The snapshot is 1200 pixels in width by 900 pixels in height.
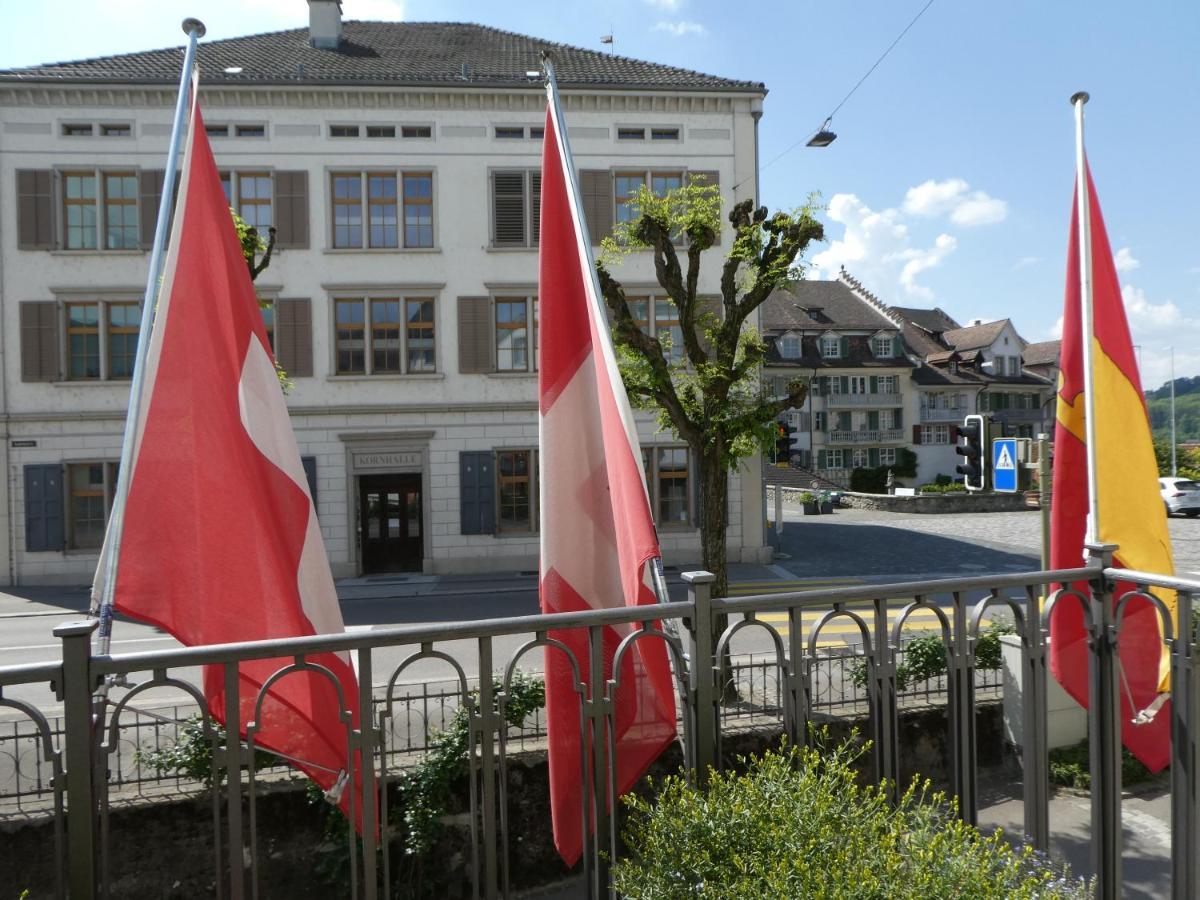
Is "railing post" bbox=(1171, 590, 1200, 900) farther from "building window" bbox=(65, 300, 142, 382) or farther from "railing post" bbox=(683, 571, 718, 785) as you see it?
"building window" bbox=(65, 300, 142, 382)

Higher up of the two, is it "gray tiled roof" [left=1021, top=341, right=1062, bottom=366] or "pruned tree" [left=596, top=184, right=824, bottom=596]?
"gray tiled roof" [left=1021, top=341, right=1062, bottom=366]

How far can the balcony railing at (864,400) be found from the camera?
5003 centimetres

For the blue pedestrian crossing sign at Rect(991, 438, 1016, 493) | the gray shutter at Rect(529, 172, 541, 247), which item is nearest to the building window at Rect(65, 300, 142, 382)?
the gray shutter at Rect(529, 172, 541, 247)

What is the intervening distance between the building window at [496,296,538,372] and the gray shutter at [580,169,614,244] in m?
2.37

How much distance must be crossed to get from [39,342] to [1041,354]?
65.0m

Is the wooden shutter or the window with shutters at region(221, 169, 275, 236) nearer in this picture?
the window with shutters at region(221, 169, 275, 236)

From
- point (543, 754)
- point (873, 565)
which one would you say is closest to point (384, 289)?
point (873, 565)

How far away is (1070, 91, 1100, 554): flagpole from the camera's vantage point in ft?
12.1

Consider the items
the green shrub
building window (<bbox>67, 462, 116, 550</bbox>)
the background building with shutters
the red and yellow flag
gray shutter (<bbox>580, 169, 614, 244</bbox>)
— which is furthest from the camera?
gray shutter (<bbox>580, 169, 614, 244</bbox>)

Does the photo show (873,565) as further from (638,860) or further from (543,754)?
(638,860)

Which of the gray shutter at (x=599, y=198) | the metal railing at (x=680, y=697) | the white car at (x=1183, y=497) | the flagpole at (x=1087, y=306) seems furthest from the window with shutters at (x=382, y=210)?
the white car at (x=1183, y=497)

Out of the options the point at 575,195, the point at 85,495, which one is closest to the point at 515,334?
the point at 85,495

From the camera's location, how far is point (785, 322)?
50625mm

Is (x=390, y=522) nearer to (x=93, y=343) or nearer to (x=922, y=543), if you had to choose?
(x=93, y=343)
